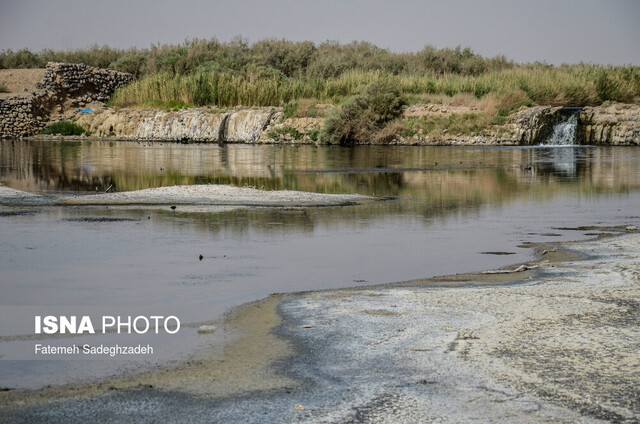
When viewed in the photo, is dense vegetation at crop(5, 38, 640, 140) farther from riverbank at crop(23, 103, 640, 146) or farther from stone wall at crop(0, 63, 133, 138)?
stone wall at crop(0, 63, 133, 138)

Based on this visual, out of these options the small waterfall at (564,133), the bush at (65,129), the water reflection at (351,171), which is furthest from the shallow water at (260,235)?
the bush at (65,129)

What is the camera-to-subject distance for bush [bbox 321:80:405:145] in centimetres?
4784

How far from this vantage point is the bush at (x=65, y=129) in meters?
58.2

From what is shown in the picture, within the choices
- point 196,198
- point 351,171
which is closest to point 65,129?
point 351,171

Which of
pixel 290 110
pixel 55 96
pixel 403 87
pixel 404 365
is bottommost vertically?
pixel 404 365

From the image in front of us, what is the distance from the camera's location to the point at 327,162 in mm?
31797

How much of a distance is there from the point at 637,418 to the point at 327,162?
26590 mm

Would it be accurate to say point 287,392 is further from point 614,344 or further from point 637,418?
point 614,344

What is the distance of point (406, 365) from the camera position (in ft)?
21.5

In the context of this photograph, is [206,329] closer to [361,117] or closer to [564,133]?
[361,117]

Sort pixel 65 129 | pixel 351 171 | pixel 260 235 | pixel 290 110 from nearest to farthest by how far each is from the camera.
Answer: pixel 260 235, pixel 351 171, pixel 290 110, pixel 65 129

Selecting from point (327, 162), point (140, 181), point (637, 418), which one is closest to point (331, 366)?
point (637, 418)

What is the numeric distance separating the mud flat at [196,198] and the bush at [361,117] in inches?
1144

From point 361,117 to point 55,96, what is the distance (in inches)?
972
